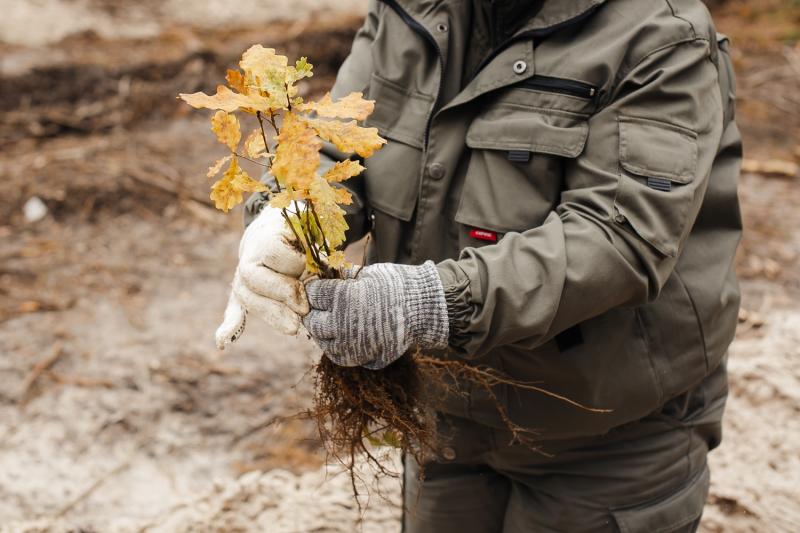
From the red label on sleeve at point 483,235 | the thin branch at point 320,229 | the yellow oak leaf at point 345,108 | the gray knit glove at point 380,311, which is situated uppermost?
→ the yellow oak leaf at point 345,108

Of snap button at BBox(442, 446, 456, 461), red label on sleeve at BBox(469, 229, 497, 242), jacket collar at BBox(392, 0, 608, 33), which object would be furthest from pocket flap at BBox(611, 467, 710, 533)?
jacket collar at BBox(392, 0, 608, 33)

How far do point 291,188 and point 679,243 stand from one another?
685mm

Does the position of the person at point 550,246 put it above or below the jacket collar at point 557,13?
below


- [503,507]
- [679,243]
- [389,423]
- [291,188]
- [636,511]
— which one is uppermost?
[291,188]

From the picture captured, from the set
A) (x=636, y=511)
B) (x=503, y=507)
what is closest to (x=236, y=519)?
(x=503, y=507)

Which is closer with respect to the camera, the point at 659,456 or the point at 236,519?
the point at 659,456

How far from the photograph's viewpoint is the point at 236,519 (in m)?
2.90

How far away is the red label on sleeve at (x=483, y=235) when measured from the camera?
65.5 inches

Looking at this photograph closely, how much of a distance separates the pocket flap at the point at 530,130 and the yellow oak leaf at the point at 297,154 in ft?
1.31

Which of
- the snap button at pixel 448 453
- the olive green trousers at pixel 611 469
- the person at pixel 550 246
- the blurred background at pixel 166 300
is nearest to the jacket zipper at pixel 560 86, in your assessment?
the person at pixel 550 246

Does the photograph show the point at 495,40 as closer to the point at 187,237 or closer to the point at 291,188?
the point at 291,188

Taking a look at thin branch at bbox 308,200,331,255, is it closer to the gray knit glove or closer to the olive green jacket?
the gray knit glove

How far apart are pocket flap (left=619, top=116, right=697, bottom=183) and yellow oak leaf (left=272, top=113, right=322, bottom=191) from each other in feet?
1.77

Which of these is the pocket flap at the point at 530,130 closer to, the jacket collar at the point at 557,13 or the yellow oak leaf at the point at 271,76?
the jacket collar at the point at 557,13
